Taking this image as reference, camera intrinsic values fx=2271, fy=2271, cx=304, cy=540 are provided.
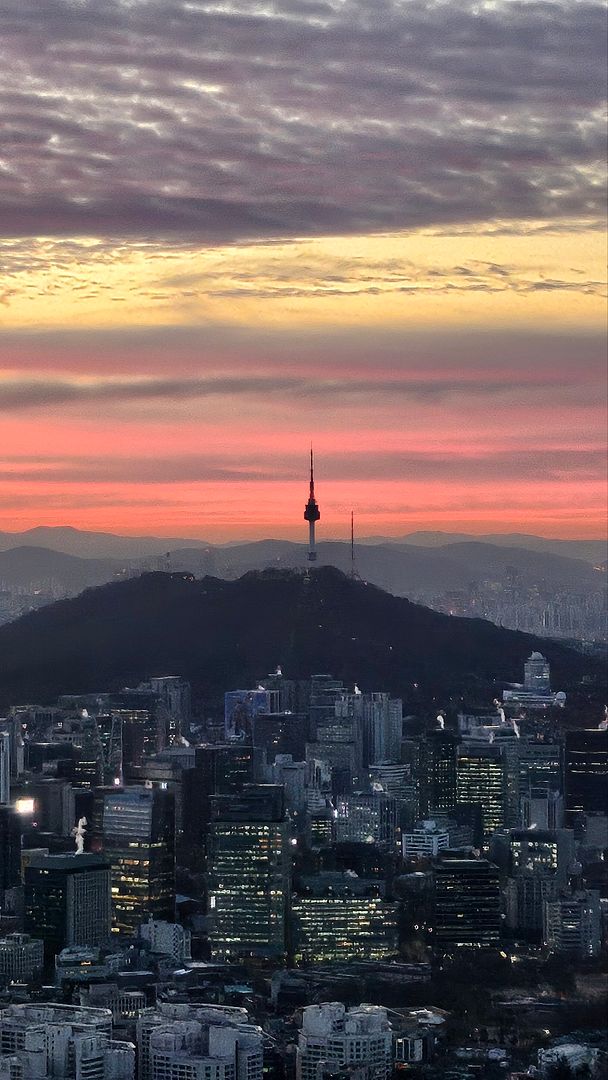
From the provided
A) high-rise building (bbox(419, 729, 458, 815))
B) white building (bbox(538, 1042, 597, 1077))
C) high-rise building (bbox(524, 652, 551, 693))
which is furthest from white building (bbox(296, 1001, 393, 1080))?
high-rise building (bbox(524, 652, 551, 693))

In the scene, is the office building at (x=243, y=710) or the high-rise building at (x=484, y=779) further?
the office building at (x=243, y=710)

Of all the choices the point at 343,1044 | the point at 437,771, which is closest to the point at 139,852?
the point at 437,771

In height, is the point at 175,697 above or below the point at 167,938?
above

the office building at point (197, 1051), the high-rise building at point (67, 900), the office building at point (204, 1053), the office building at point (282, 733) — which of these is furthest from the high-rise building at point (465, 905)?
the office building at point (282, 733)

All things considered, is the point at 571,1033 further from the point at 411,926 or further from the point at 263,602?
the point at 263,602

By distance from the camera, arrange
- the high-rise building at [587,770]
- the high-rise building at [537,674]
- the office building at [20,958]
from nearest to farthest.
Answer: the office building at [20,958] → the high-rise building at [587,770] → the high-rise building at [537,674]

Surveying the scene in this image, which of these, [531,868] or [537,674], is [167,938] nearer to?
[531,868]

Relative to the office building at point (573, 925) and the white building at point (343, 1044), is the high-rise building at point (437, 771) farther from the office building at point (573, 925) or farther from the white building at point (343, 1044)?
the white building at point (343, 1044)

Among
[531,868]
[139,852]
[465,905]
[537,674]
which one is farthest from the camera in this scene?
[537,674]
